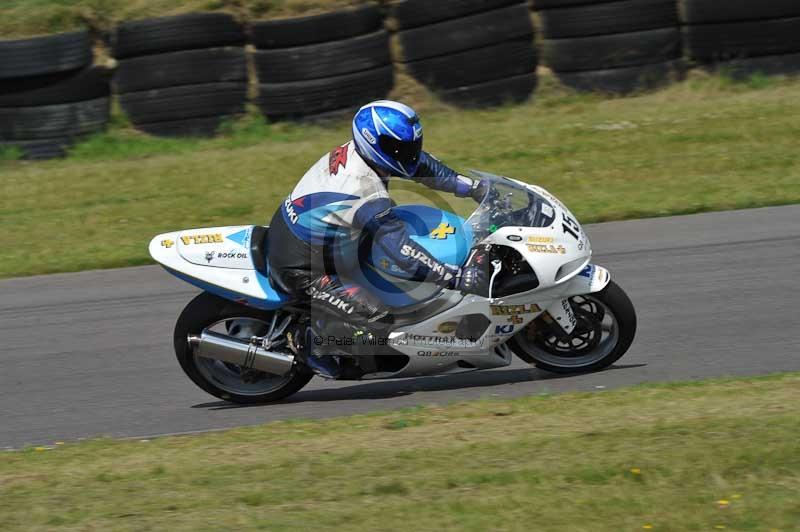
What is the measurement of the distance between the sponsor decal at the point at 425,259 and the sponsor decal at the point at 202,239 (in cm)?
119

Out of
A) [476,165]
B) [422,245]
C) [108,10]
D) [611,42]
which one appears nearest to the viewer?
[422,245]

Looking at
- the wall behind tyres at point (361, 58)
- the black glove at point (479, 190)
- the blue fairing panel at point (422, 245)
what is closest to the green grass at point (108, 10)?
the wall behind tyres at point (361, 58)

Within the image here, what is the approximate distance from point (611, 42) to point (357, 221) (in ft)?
27.5

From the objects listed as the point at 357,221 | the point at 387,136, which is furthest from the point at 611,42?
the point at 357,221

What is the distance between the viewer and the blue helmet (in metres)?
5.95

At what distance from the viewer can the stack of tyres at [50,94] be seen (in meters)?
12.7

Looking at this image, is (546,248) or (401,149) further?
(546,248)

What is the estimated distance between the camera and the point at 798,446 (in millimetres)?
4859

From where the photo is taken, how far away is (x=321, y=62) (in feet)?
42.5

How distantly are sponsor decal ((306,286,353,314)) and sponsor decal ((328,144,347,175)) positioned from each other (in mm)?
673

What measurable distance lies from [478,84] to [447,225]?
7.66m

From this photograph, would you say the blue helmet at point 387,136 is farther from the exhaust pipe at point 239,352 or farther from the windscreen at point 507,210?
the exhaust pipe at point 239,352

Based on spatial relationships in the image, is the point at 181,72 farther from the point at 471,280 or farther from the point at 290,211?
the point at 471,280

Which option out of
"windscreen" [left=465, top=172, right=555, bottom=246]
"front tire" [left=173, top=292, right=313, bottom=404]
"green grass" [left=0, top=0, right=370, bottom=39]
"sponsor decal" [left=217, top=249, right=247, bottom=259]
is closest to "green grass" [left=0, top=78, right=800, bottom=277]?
"green grass" [left=0, top=0, right=370, bottom=39]
